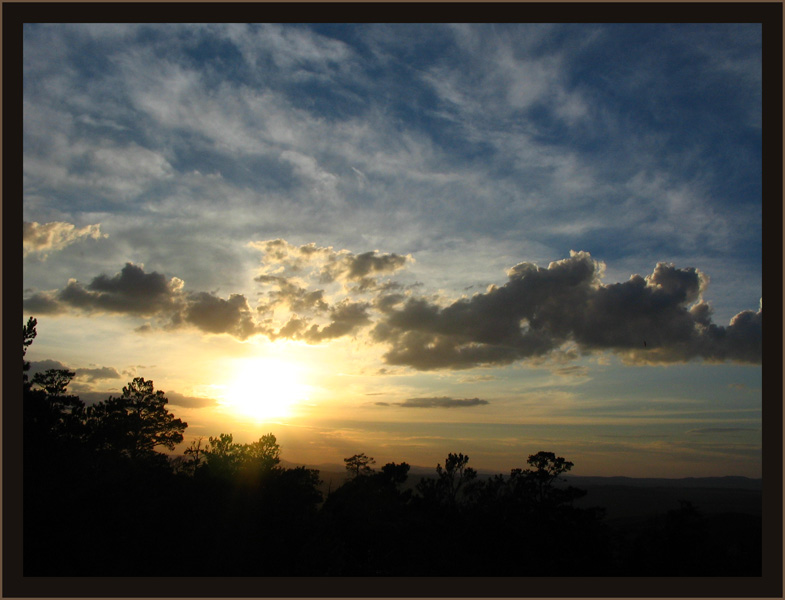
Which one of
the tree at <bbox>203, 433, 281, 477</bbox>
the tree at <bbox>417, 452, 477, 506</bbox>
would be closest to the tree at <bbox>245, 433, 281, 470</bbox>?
the tree at <bbox>203, 433, 281, 477</bbox>

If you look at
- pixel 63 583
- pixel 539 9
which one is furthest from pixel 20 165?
pixel 539 9

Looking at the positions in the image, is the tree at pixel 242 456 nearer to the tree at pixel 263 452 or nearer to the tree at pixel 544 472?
the tree at pixel 263 452

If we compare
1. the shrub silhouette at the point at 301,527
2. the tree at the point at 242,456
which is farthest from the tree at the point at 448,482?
the tree at the point at 242,456

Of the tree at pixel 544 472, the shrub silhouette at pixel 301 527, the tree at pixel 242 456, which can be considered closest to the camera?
the shrub silhouette at pixel 301 527

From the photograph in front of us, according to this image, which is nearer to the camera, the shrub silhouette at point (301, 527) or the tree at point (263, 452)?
the shrub silhouette at point (301, 527)

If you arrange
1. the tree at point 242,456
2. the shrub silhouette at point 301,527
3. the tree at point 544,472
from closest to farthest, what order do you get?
the shrub silhouette at point 301,527
the tree at point 544,472
the tree at point 242,456

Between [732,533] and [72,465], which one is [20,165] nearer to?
[72,465]

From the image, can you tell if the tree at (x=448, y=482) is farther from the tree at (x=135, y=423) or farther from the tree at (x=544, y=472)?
the tree at (x=135, y=423)

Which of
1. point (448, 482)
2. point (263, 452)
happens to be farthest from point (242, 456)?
point (448, 482)

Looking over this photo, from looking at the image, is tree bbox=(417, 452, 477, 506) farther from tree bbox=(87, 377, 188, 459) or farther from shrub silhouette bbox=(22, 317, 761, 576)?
tree bbox=(87, 377, 188, 459)
